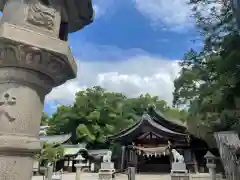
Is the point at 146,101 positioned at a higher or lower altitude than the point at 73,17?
higher

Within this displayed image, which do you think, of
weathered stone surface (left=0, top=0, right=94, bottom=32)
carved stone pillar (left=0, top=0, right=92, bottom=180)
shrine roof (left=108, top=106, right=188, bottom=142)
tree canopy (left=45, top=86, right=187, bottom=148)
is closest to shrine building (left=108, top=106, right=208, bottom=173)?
shrine roof (left=108, top=106, right=188, bottom=142)

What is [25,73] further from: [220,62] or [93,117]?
[93,117]

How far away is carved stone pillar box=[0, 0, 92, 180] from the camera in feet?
6.22

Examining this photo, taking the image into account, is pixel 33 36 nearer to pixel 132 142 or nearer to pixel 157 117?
pixel 132 142

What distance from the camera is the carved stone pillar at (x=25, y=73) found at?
1895 mm

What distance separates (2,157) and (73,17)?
175cm

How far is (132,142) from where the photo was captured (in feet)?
70.5

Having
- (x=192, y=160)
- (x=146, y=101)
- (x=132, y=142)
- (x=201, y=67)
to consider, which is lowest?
(x=192, y=160)

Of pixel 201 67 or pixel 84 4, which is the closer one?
pixel 84 4

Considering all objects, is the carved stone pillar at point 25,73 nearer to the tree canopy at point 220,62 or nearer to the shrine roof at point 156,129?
the tree canopy at point 220,62

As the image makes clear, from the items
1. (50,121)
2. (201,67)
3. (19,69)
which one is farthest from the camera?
(50,121)

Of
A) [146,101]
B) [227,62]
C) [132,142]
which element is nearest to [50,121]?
[146,101]

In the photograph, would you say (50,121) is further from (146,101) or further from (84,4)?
(84,4)

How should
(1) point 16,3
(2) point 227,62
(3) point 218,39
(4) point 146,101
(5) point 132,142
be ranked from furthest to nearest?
(4) point 146,101, (5) point 132,142, (3) point 218,39, (2) point 227,62, (1) point 16,3
